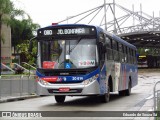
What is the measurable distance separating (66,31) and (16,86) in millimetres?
7091

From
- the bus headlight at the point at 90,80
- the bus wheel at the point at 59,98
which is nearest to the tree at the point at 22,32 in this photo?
the bus wheel at the point at 59,98

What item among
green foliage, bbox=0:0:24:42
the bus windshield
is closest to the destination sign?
the bus windshield

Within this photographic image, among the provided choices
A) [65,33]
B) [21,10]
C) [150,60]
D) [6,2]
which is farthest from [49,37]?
[150,60]

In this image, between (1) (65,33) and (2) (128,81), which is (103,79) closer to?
(1) (65,33)

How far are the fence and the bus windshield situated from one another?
17.8 ft

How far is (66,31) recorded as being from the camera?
53.6 feet

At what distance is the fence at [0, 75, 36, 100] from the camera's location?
21.0 metres

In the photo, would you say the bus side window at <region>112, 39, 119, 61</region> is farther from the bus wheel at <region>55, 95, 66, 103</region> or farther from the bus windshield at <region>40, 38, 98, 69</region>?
the bus windshield at <region>40, 38, 98, 69</region>

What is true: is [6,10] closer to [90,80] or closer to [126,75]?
[126,75]

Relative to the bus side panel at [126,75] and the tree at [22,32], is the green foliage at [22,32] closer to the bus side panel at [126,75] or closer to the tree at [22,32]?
the tree at [22,32]

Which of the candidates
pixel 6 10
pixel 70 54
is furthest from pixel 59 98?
pixel 6 10

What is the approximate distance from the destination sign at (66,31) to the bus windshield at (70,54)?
0.29 metres

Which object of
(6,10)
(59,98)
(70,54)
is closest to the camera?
(70,54)

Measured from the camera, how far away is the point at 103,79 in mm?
16750
